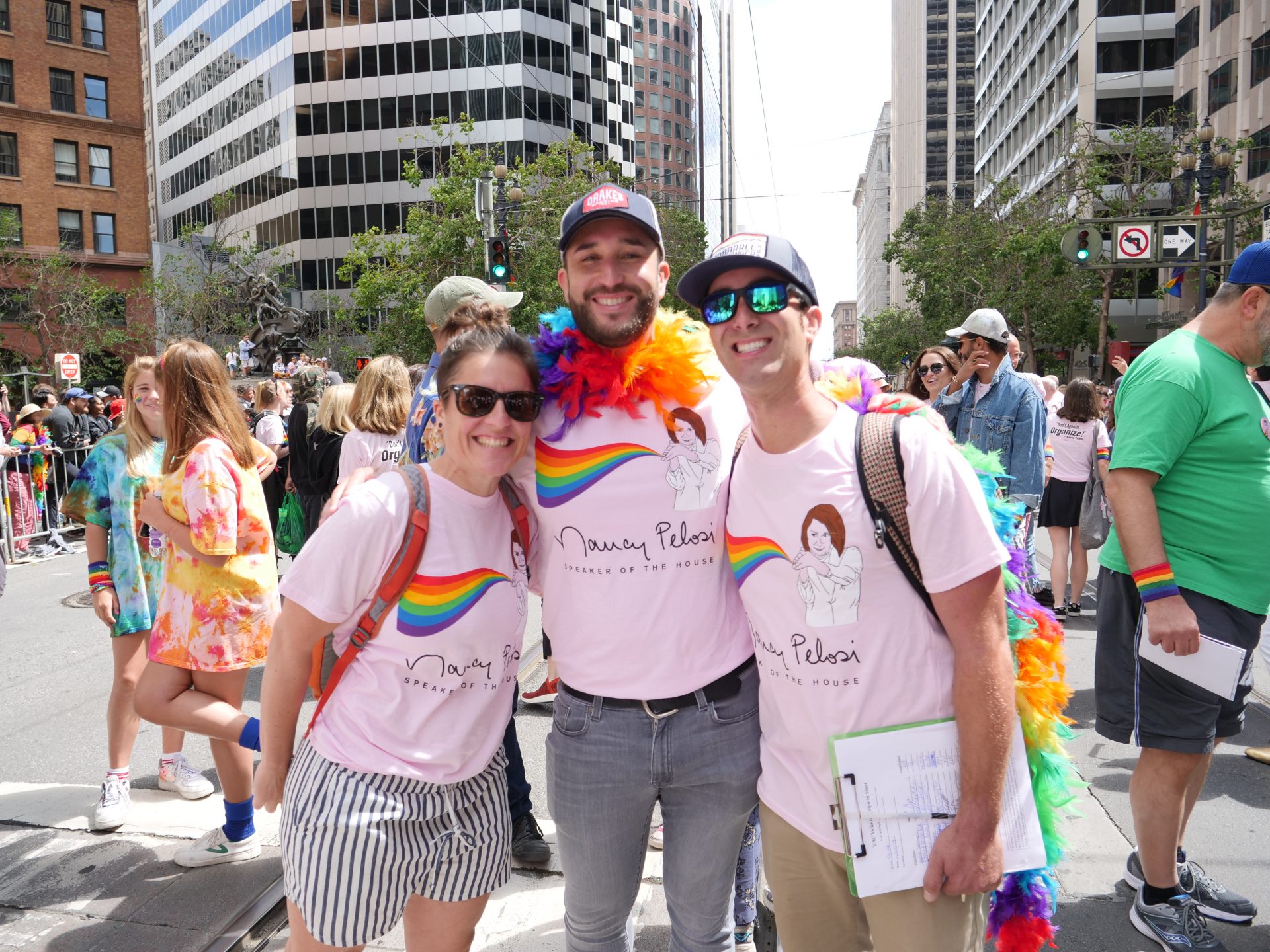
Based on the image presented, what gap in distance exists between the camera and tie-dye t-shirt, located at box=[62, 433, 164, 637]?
3887 mm

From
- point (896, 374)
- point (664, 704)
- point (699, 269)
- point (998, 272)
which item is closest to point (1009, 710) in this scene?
point (664, 704)

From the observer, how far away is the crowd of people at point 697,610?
183 centimetres

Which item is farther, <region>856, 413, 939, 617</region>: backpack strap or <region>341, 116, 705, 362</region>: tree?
<region>341, 116, 705, 362</region>: tree

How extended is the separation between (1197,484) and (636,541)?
73.6 inches

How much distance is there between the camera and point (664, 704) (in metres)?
2.14

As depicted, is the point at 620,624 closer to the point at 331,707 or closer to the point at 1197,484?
the point at 331,707

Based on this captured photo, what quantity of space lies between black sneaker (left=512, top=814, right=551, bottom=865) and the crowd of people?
2.95ft

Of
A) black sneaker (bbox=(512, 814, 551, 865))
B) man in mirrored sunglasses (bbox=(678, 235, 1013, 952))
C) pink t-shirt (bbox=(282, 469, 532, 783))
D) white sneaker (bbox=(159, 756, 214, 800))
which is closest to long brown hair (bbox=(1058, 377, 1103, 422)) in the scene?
black sneaker (bbox=(512, 814, 551, 865))

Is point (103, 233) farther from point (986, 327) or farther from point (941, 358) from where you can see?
point (986, 327)

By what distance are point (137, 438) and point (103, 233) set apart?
1667 inches

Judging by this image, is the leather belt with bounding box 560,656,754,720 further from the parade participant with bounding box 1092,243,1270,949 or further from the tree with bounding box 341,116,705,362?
the tree with bounding box 341,116,705,362

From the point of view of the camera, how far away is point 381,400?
Result: 16.4ft

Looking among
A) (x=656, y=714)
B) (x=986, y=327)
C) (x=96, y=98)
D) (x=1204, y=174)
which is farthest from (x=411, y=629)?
(x=96, y=98)

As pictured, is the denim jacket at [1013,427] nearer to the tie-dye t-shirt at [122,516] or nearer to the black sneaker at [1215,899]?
the black sneaker at [1215,899]
